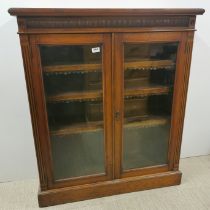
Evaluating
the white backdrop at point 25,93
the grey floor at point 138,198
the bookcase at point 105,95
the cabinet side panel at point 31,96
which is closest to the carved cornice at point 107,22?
the bookcase at point 105,95

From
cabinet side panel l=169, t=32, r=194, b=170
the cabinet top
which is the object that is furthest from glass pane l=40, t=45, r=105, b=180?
cabinet side panel l=169, t=32, r=194, b=170

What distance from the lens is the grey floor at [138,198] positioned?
71.4 inches

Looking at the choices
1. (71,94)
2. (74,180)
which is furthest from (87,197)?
(71,94)

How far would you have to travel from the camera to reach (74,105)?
5.86ft

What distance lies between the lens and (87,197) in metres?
1.88

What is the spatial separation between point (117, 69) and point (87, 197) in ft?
3.66

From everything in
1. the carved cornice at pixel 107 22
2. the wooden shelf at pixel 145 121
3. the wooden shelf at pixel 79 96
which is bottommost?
the wooden shelf at pixel 145 121

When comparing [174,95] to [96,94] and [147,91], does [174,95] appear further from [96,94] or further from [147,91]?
[96,94]

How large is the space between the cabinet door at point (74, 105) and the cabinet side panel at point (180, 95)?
542 millimetres

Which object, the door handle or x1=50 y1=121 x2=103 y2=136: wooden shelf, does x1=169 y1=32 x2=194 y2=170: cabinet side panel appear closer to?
the door handle

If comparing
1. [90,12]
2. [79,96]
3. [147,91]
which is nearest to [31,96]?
[79,96]

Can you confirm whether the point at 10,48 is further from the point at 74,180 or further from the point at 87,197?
the point at 87,197

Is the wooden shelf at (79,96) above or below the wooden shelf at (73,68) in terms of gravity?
below

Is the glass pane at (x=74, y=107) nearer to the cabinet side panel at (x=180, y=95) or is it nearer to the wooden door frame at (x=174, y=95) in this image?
the wooden door frame at (x=174, y=95)
